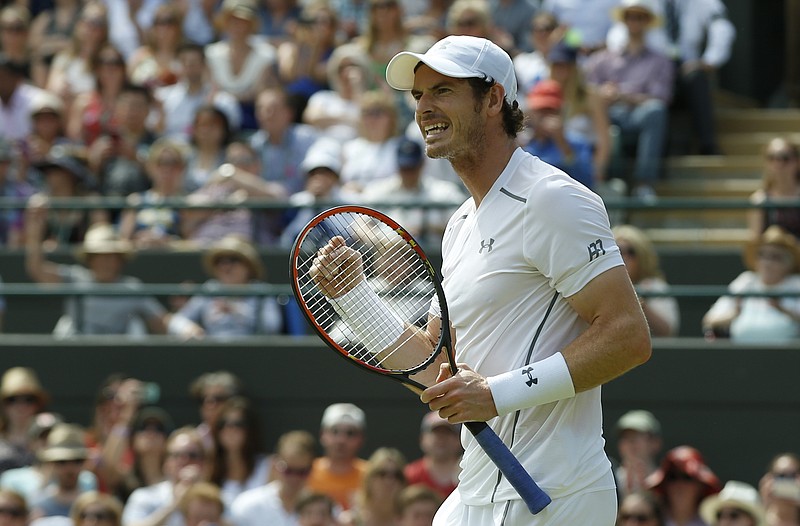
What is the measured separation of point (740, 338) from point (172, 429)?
3462mm

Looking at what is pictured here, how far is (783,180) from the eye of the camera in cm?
934

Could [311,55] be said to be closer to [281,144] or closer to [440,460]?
[281,144]

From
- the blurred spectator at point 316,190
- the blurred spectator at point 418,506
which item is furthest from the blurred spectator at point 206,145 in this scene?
the blurred spectator at point 418,506

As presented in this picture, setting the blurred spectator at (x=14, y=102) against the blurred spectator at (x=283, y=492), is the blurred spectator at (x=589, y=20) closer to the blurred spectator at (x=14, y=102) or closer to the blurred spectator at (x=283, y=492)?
the blurred spectator at (x=14, y=102)

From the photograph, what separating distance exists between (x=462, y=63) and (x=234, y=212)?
619 centimetres

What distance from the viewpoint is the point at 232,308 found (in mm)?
9578

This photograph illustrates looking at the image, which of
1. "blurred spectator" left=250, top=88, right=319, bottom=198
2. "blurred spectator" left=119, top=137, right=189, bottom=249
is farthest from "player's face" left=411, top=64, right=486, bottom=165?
"blurred spectator" left=250, top=88, right=319, bottom=198

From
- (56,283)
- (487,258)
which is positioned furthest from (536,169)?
(56,283)

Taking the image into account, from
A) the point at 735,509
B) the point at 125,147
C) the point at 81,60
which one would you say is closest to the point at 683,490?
the point at 735,509

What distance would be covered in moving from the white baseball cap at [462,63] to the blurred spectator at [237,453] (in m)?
4.60

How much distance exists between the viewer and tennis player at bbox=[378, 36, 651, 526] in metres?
4.03

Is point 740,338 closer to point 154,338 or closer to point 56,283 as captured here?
point 154,338

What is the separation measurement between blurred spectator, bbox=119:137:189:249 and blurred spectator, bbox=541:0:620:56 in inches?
137

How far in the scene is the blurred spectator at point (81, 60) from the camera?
41.0ft
